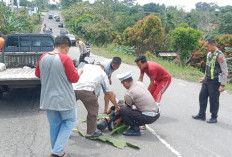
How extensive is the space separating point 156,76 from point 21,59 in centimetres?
427

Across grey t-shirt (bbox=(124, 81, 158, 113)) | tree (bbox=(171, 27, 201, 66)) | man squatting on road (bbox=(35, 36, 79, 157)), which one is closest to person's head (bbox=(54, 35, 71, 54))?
man squatting on road (bbox=(35, 36, 79, 157))

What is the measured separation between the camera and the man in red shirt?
582 centimetres

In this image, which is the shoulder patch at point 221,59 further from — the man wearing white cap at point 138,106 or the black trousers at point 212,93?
the man wearing white cap at point 138,106

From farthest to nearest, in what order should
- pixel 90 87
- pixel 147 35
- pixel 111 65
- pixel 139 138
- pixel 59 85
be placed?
pixel 147 35
pixel 111 65
pixel 139 138
pixel 90 87
pixel 59 85

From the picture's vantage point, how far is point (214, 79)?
6270 millimetres

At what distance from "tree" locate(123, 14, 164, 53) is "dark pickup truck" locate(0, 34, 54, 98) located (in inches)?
765

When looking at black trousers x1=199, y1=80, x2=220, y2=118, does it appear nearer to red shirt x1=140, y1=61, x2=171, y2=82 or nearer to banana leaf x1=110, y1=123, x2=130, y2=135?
red shirt x1=140, y1=61, x2=171, y2=82

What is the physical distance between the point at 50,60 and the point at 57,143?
1.25 meters

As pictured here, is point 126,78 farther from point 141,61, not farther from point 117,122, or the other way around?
point 117,122

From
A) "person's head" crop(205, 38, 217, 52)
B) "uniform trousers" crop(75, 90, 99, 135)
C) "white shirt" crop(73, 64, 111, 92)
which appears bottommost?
"uniform trousers" crop(75, 90, 99, 135)

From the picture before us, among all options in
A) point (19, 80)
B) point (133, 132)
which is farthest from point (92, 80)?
point (19, 80)

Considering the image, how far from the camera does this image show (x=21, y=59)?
8.20m

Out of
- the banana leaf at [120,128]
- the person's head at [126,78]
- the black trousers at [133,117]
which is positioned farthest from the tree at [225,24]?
the person's head at [126,78]

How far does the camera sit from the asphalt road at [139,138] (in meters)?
4.66
